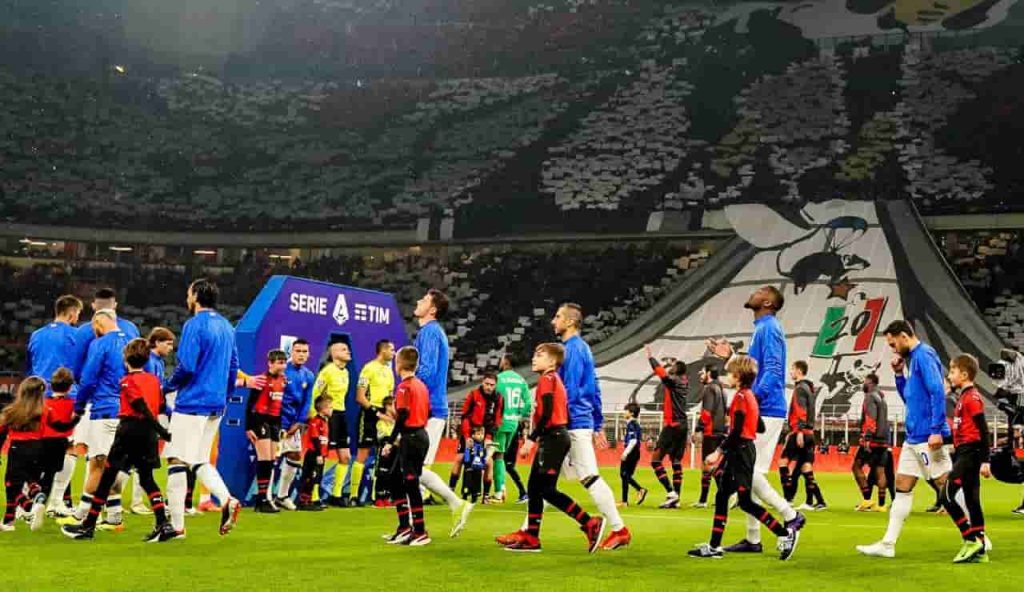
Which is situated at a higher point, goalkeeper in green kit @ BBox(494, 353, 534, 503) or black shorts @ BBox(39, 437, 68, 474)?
goalkeeper in green kit @ BBox(494, 353, 534, 503)

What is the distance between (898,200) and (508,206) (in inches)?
517

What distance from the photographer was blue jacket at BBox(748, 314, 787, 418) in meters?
10.0

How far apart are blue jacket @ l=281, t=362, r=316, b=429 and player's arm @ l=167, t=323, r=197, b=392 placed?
410 cm

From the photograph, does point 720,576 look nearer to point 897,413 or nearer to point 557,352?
point 557,352

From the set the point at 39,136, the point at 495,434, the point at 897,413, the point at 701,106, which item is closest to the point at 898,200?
the point at 701,106

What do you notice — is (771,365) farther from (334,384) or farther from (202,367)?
(334,384)

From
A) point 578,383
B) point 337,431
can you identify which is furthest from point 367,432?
point 578,383

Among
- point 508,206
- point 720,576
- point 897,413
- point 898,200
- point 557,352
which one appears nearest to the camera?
point 720,576

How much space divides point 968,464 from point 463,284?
32.6 meters

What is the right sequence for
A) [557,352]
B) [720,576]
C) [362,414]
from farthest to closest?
[362,414] < [557,352] < [720,576]

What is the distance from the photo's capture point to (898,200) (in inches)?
1531

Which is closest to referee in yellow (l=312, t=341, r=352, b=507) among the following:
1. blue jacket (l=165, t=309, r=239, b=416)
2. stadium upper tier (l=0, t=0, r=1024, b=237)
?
blue jacket (l=165, t=309, r=239, b=416)

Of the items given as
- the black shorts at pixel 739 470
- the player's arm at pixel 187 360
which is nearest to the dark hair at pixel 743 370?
the black shorts at pixel 739 470

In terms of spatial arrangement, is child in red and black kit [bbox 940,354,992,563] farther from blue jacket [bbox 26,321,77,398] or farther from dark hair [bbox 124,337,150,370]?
blue jacket [bbox 26,321,77,398]
